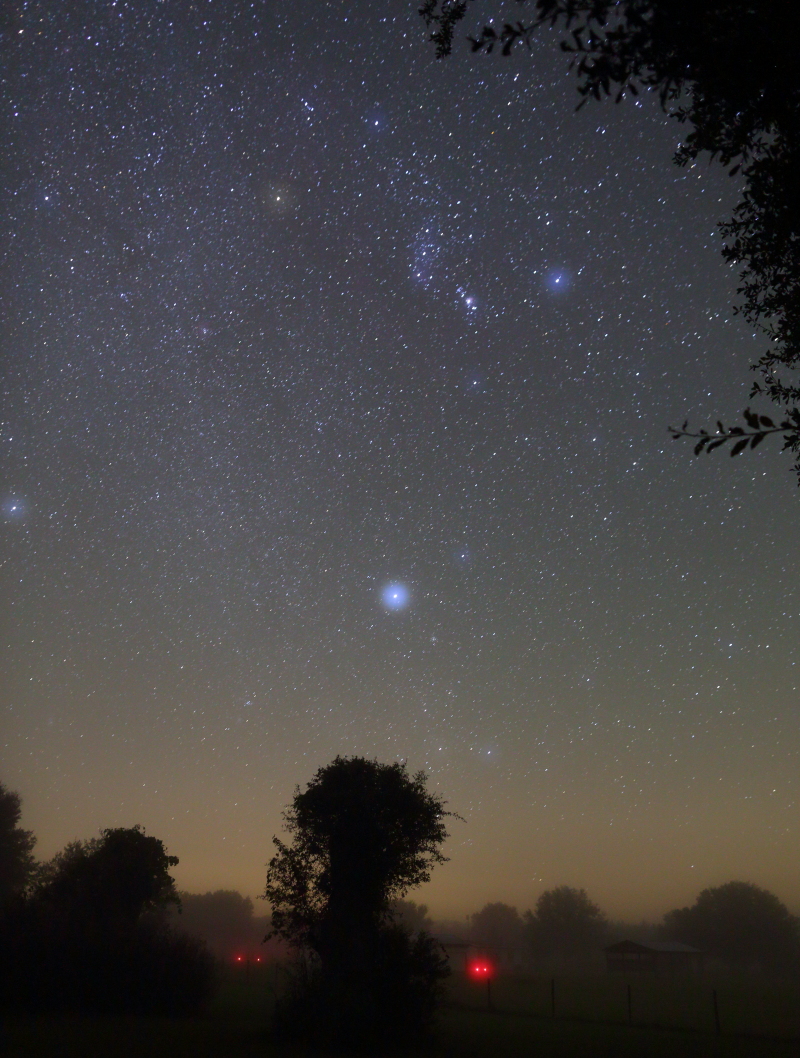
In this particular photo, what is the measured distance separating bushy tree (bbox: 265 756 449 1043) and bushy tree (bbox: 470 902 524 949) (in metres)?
147

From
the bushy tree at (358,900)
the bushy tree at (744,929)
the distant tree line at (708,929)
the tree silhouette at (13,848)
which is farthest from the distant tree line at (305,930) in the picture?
the bushy tree at (744,929)

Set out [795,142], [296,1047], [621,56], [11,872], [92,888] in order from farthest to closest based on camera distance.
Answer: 1. [11,872]
2. [92,888]
3. [296,1047]
4. [795,142]
5. [621,56]

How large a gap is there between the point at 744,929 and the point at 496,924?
74.4m

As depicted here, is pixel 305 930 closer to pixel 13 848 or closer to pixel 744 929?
pixel 13 848

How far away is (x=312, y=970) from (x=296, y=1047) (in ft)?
7.08

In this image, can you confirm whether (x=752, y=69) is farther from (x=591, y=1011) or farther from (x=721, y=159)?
(x=591, y=1011)

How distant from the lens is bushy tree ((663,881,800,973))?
93438 millimetres

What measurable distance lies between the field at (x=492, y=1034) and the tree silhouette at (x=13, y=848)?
24.3 metres

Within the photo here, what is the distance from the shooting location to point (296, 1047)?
61.8 ft

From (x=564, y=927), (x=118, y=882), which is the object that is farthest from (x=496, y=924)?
(x=118, y=882)

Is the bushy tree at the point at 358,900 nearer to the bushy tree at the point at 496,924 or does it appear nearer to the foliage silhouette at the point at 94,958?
the foliage silhouette at the point at 94,958

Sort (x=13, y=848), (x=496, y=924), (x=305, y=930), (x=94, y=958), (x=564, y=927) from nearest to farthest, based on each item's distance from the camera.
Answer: (x=305, y=930)
(x=94, y=958)
(x=13, y=848)
(x=564, y=927)
(x=496, y=924)

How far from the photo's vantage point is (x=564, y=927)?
113188 mm

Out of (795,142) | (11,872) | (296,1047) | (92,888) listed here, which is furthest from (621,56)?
(11,872)
